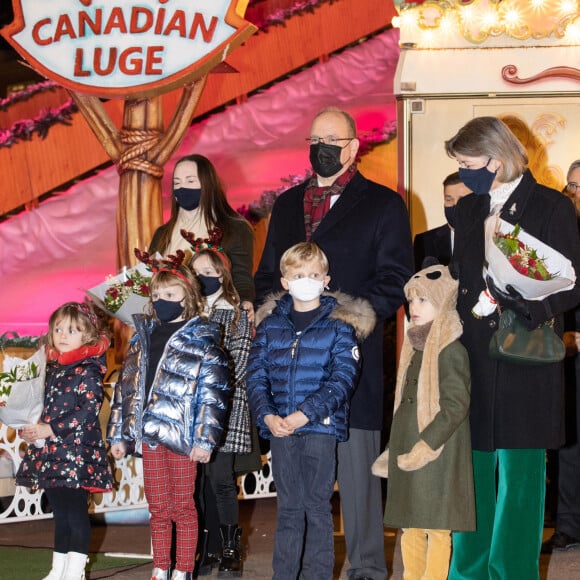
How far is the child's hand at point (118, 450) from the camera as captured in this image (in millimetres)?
4949

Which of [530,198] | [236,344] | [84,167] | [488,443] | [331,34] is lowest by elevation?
[488,443]

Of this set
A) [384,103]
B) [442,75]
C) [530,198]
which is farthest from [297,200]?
[384,103]

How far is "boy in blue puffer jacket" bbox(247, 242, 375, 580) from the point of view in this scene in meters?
4.49

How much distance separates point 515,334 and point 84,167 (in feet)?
18.2

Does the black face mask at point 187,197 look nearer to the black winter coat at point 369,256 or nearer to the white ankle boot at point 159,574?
the black winter coat at point 369,256

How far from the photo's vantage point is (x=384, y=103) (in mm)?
8664

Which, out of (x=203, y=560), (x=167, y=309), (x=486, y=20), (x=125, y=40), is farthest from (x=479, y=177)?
(x=125, y=40)

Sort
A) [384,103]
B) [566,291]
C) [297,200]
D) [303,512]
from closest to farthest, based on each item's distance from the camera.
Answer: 1. [566,291]
2. [303,512]
3. [297,200]
4. [384,103]

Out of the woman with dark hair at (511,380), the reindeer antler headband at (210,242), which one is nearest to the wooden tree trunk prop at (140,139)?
the reindeer antler headband at (210,242)

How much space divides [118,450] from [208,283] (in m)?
0.96

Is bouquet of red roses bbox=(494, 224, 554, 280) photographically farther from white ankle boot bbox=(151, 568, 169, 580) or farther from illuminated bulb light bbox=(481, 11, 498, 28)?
illuminated bulb light bbox=(481, 11, 498, 28)

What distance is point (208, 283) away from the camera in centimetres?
545

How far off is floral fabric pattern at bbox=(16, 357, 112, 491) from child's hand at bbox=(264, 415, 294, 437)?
107cm

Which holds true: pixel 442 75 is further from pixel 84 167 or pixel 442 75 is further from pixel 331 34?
pixel 84 167
